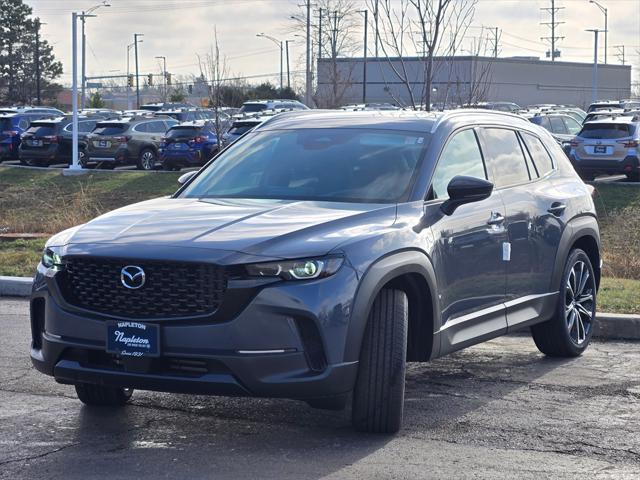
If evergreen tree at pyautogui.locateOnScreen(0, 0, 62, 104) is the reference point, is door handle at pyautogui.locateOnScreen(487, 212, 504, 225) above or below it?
below

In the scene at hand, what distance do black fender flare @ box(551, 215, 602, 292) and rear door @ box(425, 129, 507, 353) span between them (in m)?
0.84

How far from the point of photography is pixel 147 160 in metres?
34.4

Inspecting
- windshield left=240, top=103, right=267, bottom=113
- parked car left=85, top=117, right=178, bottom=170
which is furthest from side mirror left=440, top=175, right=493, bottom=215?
windshield left=240, top=103, right=267, bottom=113

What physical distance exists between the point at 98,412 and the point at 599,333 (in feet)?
15.2

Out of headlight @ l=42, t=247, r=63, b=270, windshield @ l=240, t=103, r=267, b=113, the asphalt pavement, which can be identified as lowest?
the asphalt pavement

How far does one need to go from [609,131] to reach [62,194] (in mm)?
13015

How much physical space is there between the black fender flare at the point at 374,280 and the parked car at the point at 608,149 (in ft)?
68.0

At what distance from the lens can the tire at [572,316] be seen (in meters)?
8.22

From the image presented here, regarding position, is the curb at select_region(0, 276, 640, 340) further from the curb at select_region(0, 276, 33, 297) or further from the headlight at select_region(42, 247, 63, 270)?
the curb at select_region(0, 276, 33, 297)

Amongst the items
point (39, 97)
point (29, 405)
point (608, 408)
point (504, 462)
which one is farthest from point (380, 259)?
point (39, 97)

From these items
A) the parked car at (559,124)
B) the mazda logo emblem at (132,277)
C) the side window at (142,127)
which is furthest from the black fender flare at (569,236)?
the side window at (142,127)

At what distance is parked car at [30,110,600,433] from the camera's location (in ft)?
18.2

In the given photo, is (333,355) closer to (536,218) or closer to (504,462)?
(504,462)

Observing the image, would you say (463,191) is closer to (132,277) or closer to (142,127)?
(132,277)
